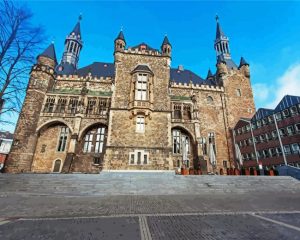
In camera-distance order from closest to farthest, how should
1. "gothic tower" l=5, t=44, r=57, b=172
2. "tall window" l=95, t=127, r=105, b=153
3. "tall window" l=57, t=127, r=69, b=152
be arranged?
"gothic tower" l=5, t=44, r=57, b=172 → "tall window" l=57, t=127, r=69, b=152 → "tall window" l=95, t=127, r=105, b=153

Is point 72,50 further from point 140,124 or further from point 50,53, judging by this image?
point 140,124

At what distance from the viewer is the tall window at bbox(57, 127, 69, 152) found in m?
23.5

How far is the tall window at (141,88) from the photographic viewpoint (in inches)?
810

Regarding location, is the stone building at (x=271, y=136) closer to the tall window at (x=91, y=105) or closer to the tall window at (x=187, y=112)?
the tall window at (x=187, y=112)

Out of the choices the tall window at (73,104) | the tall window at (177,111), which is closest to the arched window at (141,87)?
the tall window at (177,111)

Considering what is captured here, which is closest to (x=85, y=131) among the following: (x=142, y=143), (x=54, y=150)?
(x=54, y=150)

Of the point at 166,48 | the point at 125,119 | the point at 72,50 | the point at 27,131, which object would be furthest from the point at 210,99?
the point at 72,50

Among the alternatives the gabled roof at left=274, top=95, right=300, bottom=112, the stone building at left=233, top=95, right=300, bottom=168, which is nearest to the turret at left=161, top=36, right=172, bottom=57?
the stone building at left=233, top=95, right=300, bottom=168

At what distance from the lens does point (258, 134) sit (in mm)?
27922

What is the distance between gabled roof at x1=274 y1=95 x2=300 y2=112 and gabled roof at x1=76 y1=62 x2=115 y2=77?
89.9 ft

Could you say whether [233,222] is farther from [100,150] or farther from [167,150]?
[100,150]

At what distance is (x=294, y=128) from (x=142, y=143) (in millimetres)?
21341

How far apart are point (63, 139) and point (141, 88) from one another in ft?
43.3

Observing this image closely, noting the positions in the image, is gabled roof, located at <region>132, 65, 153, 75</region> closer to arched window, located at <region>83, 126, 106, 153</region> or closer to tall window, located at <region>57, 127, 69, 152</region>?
arched window, located at <region>83, 126, 106, 153</region>
